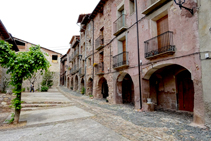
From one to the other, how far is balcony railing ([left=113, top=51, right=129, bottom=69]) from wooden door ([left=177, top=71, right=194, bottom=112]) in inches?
127

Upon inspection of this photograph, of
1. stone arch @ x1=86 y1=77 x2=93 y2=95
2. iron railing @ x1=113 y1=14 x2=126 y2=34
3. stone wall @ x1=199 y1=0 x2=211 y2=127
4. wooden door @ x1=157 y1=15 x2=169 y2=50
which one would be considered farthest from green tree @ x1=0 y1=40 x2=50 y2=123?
stone arch @ x1=86 y1=77 x2=93 y2=95

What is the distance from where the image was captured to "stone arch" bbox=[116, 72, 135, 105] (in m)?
10.1

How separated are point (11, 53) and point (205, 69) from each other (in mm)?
6829

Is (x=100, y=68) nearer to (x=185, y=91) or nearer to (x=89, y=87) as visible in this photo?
(x=89, y=87)

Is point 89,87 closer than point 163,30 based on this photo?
No

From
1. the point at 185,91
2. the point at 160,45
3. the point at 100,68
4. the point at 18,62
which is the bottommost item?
the point at 185,91

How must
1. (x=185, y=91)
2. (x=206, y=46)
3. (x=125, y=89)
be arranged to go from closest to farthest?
(x=206, y=46), (x=185, y=91), (x=125, y=89)

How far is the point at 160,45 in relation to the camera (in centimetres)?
648

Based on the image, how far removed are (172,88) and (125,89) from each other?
4.63m

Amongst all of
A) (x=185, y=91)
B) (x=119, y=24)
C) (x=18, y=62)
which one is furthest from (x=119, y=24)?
(x=18, y=62)

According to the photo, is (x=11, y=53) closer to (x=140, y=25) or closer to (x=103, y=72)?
(x=140, y=25)

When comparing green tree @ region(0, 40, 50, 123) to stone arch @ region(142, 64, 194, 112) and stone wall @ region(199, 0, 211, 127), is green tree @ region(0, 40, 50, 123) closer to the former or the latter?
stone arch @ region(142, 64, 194, 112)

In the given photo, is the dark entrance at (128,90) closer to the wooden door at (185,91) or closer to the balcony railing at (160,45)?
the wooden door at (185,91)

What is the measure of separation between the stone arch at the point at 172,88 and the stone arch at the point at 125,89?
230cm
